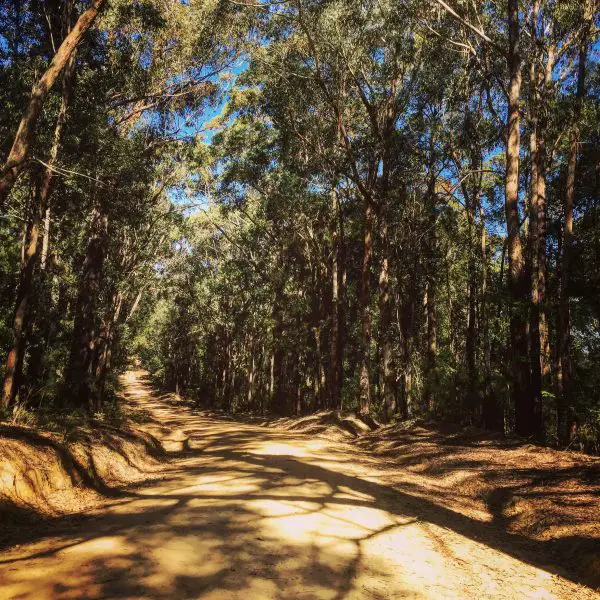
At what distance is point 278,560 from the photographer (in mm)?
4453

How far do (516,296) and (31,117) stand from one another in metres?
10.9

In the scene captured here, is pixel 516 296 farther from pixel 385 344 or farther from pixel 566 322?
pixel 385 344

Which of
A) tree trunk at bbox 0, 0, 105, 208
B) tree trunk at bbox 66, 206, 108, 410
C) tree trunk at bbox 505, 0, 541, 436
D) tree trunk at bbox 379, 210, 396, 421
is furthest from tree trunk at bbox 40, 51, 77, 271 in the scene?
tree trunk at bbox 379, 210, 396, 421

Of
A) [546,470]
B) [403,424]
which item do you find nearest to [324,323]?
[403,424]

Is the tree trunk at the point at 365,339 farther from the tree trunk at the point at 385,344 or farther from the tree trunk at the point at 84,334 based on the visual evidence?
the tree trunk at the point at 84,334

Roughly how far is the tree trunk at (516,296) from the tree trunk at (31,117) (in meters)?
9.94

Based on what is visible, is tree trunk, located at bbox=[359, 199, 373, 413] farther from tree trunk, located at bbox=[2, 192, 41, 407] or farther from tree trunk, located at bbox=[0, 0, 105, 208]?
tree trunk, located at bbox=[0, 0, 105, 208]

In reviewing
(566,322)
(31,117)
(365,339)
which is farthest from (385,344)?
(31,117)

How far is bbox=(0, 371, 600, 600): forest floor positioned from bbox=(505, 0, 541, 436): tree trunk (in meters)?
1.87

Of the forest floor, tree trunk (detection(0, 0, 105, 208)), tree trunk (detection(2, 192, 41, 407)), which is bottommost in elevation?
the forest floor

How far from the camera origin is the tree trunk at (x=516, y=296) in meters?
11.1

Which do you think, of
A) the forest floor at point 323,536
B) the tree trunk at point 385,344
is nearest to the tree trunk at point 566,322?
the forest floor at point 323,536

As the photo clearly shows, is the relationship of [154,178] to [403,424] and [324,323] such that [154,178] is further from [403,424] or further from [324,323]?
[403,424]

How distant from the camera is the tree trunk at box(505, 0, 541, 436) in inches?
436
